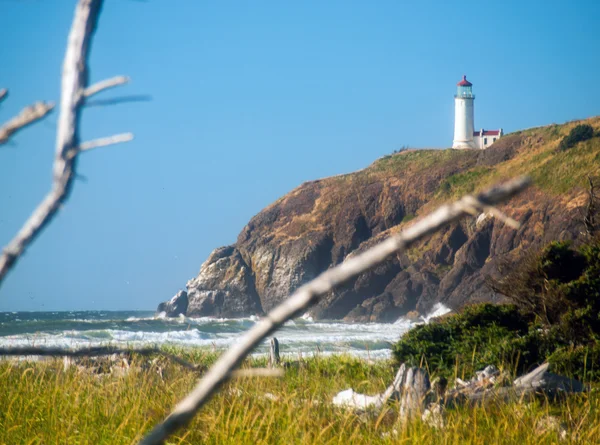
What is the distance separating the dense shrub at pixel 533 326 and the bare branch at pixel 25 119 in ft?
25.9

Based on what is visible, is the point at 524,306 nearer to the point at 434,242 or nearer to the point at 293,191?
the point at 434,242

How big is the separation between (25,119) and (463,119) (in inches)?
2889

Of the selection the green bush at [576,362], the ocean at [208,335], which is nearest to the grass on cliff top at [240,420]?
the green bush at [576,362]

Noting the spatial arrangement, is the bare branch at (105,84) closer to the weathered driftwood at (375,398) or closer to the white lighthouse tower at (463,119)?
the weathered driftwood at (375,398)

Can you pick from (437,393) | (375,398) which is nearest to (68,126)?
(437,393)

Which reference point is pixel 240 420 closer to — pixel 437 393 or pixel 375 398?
pixel 437 393

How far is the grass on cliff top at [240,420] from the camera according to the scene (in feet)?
13.8

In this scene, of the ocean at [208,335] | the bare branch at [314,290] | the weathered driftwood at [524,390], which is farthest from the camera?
the ocean at [208,335]

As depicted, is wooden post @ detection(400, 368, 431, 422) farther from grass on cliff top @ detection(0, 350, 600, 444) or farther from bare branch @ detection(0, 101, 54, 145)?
bare branch @ detection(0, 101, 54, 145)

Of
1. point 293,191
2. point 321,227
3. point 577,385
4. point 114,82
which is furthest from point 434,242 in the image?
point 114,82

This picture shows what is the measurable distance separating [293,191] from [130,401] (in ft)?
209

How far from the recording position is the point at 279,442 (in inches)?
164

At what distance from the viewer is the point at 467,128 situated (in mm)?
71125

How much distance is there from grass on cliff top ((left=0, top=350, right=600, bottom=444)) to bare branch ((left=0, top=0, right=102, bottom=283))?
115 inches
